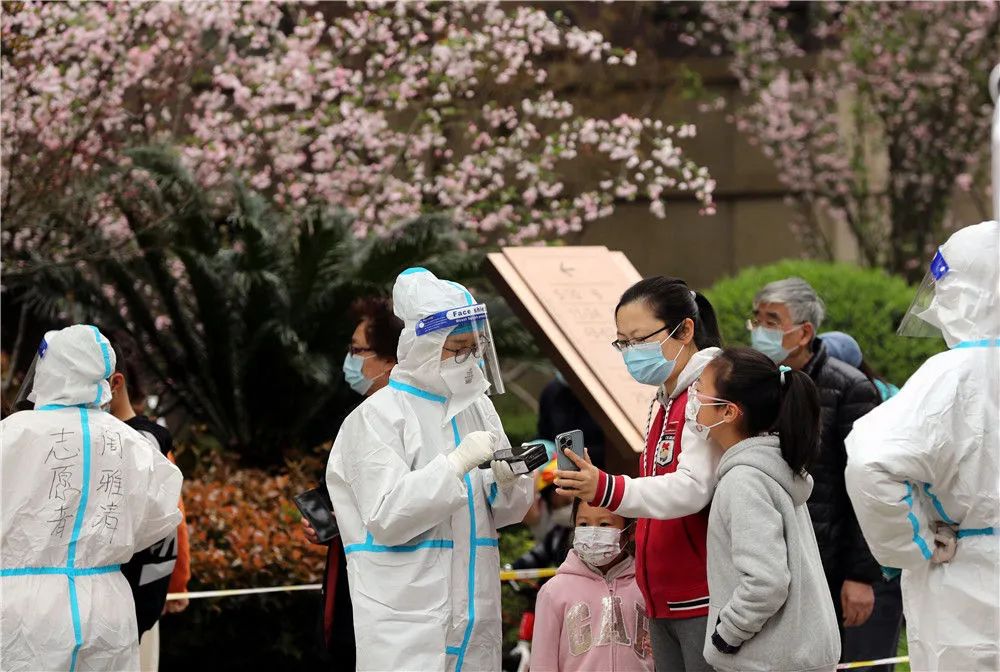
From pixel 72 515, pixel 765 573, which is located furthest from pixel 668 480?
pixel 72 515

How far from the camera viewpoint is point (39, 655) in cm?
443

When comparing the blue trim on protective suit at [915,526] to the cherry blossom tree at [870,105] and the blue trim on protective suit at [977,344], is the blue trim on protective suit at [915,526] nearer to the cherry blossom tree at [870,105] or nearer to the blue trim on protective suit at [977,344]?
the blue trim on protective suit at [977,344]

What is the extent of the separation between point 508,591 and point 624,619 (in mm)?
3953

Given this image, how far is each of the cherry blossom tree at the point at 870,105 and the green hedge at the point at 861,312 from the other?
4.05 meters

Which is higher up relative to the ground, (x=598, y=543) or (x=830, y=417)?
(x=598, y=543)

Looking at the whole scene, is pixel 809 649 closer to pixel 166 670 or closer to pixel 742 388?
pixel 742 388

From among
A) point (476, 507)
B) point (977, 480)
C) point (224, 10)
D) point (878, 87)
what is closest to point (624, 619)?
point (476, 507)

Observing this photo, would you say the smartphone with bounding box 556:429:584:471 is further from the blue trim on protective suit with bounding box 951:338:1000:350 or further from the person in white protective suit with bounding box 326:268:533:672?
the blue trim on protective suit with bounding box 951:338:1000:350

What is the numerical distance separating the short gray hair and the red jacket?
1356 millimetres

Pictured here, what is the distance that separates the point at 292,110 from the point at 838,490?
7.36 m

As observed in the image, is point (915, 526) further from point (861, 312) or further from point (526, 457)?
point (861, 312)

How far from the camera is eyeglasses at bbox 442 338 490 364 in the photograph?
4254mm

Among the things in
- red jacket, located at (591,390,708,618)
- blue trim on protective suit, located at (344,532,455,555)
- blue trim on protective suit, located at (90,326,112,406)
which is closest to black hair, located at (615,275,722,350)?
red jacket, located at (591,390,708,618)

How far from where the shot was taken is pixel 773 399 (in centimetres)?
397
